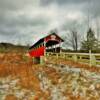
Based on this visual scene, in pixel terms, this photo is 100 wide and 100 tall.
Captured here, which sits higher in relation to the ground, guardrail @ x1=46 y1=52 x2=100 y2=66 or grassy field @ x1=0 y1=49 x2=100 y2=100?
guardrail @ x1=46 y1=52 x2=100 y2=66

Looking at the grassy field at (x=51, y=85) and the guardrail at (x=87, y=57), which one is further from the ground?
the guardrail at (x=87, y=57)

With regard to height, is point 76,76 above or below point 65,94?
above

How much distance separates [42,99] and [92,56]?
669cm

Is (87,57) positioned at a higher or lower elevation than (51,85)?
higher

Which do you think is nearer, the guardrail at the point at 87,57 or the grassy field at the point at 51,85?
the grassy field at the point at 51,85

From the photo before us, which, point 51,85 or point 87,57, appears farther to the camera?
point 87,57

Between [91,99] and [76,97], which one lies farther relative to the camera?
[76,97]

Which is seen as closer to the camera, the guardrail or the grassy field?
the grassy field

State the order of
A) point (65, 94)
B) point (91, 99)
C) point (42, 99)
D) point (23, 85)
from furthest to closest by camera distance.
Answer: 1. point (23, 85)
2. point (42, 99)
3. point (65, 94)
4. point (91, 99)

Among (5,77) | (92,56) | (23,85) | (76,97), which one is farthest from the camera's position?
(5,77)

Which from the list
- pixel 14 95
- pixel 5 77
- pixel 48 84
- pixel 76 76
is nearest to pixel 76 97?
pixel 76 76

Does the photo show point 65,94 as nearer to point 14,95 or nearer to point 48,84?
point 48,84

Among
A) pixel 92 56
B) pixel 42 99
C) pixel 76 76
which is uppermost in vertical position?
pixel 92 56

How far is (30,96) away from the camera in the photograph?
616 inches
